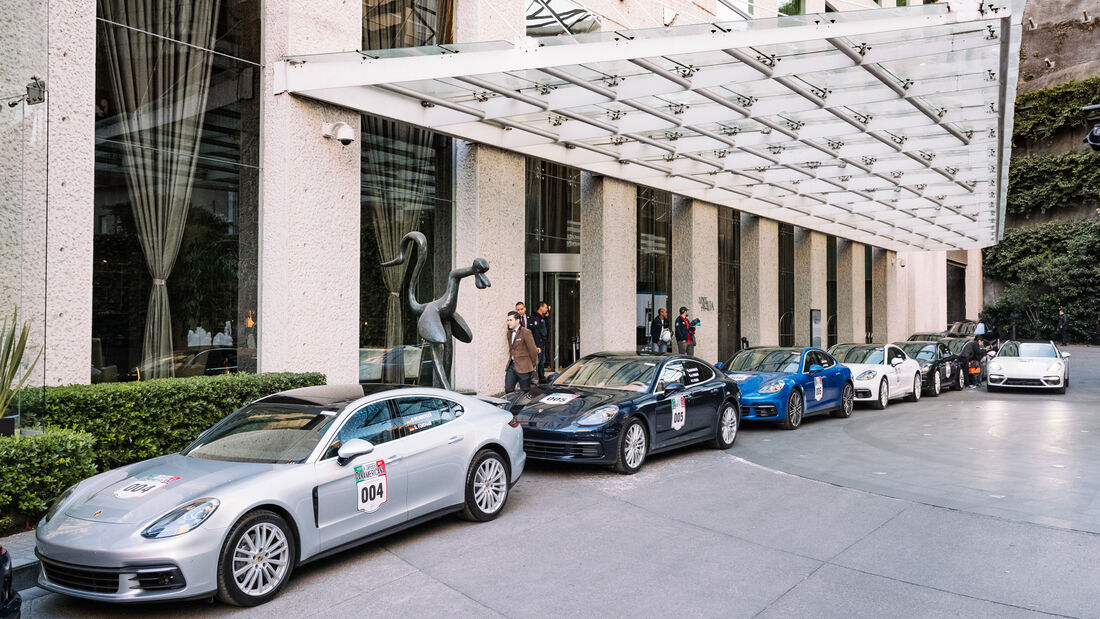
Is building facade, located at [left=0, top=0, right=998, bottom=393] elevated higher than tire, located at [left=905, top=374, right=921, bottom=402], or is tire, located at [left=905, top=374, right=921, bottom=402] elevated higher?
building facade, located at [left=0, top=0, right=998, bottom=393]

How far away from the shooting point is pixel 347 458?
5.88 meters

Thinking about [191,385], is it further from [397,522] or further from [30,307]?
[397,522]

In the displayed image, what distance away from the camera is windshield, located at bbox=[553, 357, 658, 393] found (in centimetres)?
1021

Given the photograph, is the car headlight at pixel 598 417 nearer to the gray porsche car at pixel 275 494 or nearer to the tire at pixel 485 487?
the gray porsche car at pixel 275 494

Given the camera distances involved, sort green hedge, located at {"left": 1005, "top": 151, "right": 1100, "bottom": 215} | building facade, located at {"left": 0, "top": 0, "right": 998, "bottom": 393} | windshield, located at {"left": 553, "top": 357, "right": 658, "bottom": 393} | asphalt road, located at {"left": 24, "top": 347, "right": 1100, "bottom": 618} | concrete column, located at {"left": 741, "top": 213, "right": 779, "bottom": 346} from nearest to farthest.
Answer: asphalt road, located at {"left": 24, "top": 347, "right": 1100, "bottom": 618} → building facade, located at {"left": 0, "top": 0, "right": 998, "bottom": 393} → windshield, located at {"left": 553, "top": 357, "right": 658, "bottom": 393} → concrete column, located at {"left": 741, "top": 213, "right": 779, "bottom": 346} → green hedge, located at {"left": 1005, "top": 151, "right": 1100, "bottom": 215}

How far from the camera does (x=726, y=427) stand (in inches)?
444

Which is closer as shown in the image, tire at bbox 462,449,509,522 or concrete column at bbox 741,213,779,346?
tire at bbox 462,449,509,522

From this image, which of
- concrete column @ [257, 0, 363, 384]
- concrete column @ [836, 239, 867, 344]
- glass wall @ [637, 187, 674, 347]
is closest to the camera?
concrete column @ [257, 0, 363, 384]

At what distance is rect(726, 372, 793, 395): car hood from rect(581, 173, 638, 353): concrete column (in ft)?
17.9

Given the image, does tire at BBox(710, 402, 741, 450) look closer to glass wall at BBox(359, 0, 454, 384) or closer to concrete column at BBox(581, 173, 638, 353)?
glass wall at BBox(359, 0, 454, 384)

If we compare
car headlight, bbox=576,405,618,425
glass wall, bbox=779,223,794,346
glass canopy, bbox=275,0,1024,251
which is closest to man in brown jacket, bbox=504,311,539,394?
glass canopy, bbox=275,0,1024,251

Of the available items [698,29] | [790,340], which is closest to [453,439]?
[698,29]

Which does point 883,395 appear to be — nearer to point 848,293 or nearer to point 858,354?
point 858,354

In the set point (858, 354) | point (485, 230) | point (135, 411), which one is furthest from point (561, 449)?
point (858, 354)
